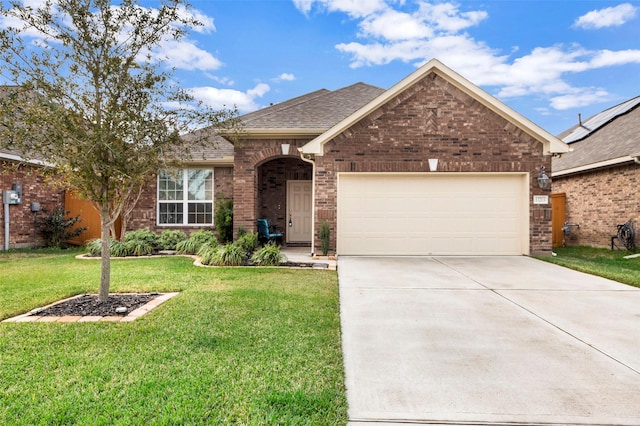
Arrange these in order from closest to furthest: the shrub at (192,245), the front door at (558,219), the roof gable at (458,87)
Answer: the roof gable at (458,87), the shrub at (192,245), the front door at (558,219)

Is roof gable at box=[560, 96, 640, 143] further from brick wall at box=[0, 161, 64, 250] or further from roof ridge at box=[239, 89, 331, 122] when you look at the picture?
brick wall at box=[0, 161, 64, 250]

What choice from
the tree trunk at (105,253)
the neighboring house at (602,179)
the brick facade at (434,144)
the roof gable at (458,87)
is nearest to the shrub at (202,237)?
the brick facade at (434,144)

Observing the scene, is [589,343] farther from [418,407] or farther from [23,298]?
[23,298]

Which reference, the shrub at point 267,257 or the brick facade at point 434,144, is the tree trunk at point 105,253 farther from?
the brick facade at point 434,144

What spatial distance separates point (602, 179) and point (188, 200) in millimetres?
14180

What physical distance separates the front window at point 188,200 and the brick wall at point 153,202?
0.58 ft

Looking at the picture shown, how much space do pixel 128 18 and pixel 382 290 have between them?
5.30 metres

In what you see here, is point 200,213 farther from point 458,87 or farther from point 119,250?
point 458,87

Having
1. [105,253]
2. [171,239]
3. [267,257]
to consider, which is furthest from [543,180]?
[171,239]

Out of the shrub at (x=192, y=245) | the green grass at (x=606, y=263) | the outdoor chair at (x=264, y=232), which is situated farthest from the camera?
the outdoor chair at (x=264, y=232)

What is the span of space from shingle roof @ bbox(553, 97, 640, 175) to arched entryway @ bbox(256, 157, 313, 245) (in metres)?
9.69

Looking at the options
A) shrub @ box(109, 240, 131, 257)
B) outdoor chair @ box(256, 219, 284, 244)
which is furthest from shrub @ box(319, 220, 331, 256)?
shrub @ box(109, 240, 131, 257)

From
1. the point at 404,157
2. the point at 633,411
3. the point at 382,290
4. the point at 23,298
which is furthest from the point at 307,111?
the point at 633,411

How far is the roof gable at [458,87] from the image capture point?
9.77 m
